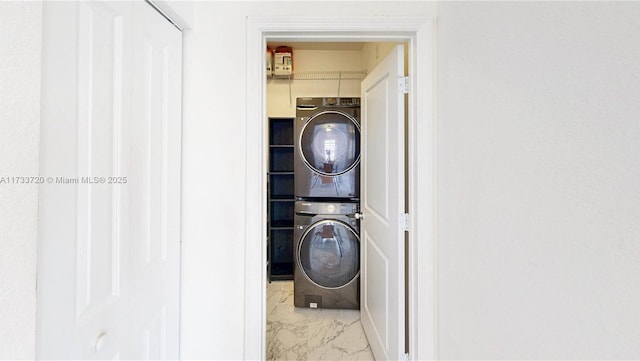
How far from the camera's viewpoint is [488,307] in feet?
3.06

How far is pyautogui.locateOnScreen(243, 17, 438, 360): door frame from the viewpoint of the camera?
4.30ft

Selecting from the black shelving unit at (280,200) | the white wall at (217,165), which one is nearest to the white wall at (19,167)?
the white wall at (217,165)

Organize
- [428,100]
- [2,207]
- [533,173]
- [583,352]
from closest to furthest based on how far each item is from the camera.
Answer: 1. [2,207]
2. [583,352]
3. [533,173]
4. [428,100]

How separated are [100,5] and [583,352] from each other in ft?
4.90

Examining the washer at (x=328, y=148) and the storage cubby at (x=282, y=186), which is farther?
the storage cubby at (x=282, y=186)

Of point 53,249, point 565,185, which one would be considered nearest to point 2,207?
point 53,249

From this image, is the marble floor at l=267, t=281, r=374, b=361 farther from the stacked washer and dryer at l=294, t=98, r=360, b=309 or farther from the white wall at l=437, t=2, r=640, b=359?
the white wall at l=437, t=2, r=640, b=359

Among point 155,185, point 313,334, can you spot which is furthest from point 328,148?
point 155,185

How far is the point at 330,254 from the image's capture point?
2613mm

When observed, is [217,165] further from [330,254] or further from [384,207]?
[330,254]

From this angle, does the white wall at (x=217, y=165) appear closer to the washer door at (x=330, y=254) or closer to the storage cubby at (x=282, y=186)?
the washer door at (x=330, y=254)

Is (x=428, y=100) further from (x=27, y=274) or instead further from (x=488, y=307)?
(x=27, y=274)

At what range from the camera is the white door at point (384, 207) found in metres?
1.49

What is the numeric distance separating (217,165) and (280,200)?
215 cm
